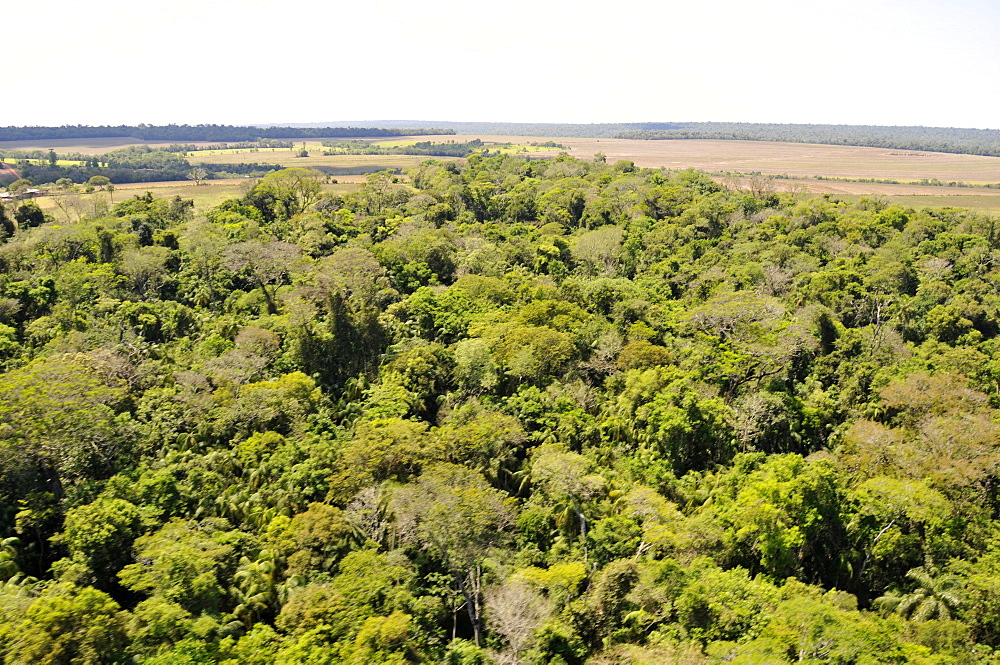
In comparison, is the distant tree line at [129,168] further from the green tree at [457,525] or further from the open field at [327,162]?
the green tree at [457,525]

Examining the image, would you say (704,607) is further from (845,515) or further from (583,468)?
(845,515)

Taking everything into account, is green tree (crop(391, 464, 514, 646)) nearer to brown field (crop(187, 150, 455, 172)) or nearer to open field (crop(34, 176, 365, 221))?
open field (crop(34, 176, 365, 221))

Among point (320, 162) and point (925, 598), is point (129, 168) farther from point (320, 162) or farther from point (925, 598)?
point (925, 598)

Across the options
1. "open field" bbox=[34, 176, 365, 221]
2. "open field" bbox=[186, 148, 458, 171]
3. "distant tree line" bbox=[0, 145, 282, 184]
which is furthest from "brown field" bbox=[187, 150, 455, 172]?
"open field" bbox=[34, 176, 365, 221]

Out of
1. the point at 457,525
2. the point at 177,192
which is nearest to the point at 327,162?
the point at 177,192

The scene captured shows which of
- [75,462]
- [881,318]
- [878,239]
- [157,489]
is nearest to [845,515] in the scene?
[881,318]

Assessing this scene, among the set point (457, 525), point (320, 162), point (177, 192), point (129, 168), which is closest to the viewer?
point (457, 525)
